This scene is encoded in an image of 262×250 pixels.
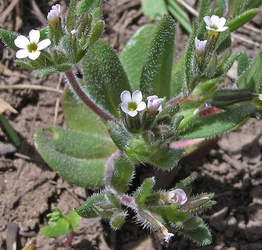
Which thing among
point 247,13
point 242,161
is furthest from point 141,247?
point 247,13

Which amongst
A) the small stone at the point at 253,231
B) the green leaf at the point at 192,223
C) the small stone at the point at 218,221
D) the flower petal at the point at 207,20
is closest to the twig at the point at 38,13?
the flower petal at the point at 207,20

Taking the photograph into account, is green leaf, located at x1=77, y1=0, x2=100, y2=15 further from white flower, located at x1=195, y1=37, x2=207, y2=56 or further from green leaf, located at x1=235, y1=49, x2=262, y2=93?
green leaf, located at x1=235, y1=49, x2=262, y2=93

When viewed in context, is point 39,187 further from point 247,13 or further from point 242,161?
point 247,13

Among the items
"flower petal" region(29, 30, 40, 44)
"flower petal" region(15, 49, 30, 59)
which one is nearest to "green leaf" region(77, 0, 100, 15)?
"flower petal" region(29, 30, 40, 44)

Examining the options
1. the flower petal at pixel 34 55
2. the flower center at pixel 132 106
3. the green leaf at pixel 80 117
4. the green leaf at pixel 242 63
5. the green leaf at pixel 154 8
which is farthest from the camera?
the green leaf at pixel 154 8

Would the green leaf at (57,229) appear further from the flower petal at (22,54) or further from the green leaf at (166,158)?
the flower petal at (22,54)

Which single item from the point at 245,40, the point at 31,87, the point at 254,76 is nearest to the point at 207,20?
the point at 254,76
